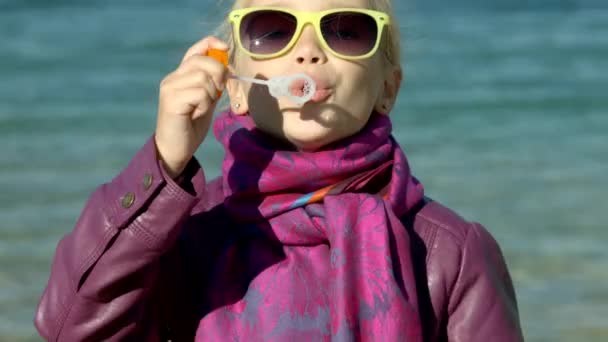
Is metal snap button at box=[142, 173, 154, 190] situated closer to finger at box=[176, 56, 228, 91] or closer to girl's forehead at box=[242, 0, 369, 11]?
finger at box=[176, 56, 228, 91]

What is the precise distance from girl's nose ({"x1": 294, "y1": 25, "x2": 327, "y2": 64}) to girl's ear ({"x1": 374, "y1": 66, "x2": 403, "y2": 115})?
0.79 ft

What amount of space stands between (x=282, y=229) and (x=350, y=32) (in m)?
0.41

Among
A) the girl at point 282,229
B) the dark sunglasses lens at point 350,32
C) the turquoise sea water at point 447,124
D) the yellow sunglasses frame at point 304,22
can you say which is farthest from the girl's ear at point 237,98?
the turquoise sea water at point 447,124

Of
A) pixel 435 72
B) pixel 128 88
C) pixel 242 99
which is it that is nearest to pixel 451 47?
pixel 435 72

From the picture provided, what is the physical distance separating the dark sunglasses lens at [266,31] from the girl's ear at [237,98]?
14 cm

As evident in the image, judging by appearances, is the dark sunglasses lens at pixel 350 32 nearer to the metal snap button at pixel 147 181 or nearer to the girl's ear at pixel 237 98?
the girl's ear at pixel 237 98

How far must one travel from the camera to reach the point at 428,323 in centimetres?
262

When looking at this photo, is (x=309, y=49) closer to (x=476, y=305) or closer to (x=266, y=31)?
(x=266, y=31)

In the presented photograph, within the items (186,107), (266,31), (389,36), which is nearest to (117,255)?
(186,107)

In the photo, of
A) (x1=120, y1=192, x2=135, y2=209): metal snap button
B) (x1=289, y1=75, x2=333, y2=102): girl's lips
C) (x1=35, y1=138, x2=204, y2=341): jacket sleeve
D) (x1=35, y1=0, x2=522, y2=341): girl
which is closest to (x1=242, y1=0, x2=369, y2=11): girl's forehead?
(x1=35, y1=0, x2=522, y2=341): girl

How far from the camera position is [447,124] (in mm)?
8242

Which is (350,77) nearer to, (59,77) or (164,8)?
A: (59,77)

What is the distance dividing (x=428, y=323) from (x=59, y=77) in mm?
7324

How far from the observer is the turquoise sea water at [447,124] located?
566 cm
